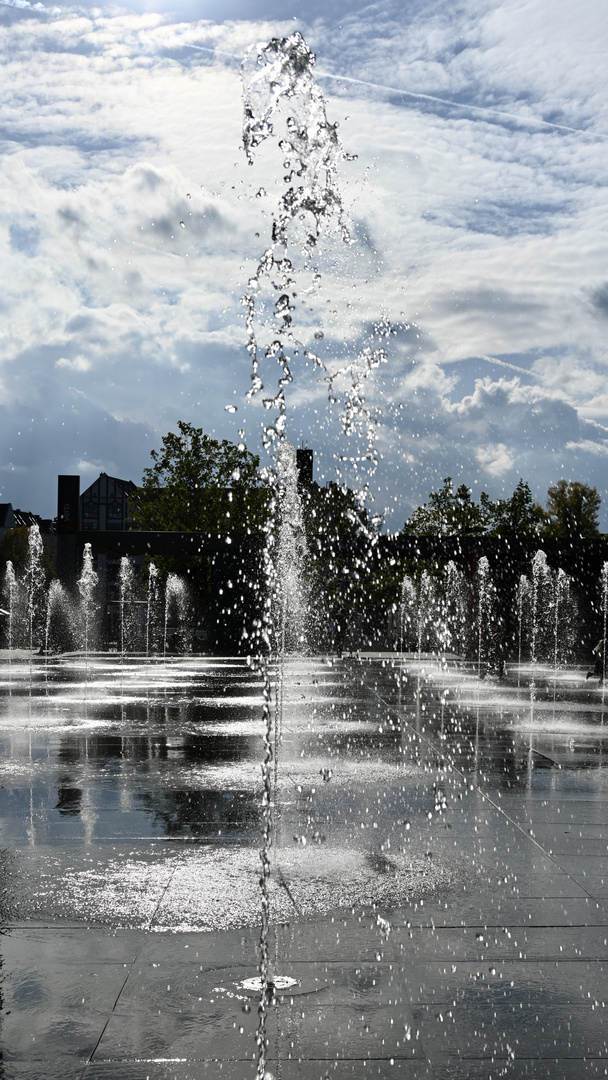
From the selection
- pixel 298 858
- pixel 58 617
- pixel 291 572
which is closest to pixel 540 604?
pixel 291 572

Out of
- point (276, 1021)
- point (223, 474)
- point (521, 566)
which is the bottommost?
point (276, 1021)

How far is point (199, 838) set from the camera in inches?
273

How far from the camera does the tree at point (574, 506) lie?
70688mm

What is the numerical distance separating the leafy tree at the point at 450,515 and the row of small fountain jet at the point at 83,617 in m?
13.6

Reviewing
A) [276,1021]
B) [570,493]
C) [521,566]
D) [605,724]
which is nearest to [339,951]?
[276,1021]

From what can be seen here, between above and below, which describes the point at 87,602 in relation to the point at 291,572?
below

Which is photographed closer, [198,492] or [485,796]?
[485,796]

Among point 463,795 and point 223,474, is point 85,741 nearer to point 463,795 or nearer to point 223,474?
point 463,795

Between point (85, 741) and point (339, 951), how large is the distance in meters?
6.85

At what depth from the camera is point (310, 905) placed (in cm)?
560

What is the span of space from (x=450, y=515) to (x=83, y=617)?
19858 millimetres

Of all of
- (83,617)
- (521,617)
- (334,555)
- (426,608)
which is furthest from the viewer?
(426,608)

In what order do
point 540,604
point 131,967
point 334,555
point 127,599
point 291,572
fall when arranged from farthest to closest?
point 127,599
point 334,555
point 540,604
point 291,572
point 131,967

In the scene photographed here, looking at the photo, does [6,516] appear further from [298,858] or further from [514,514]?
[298,858]
